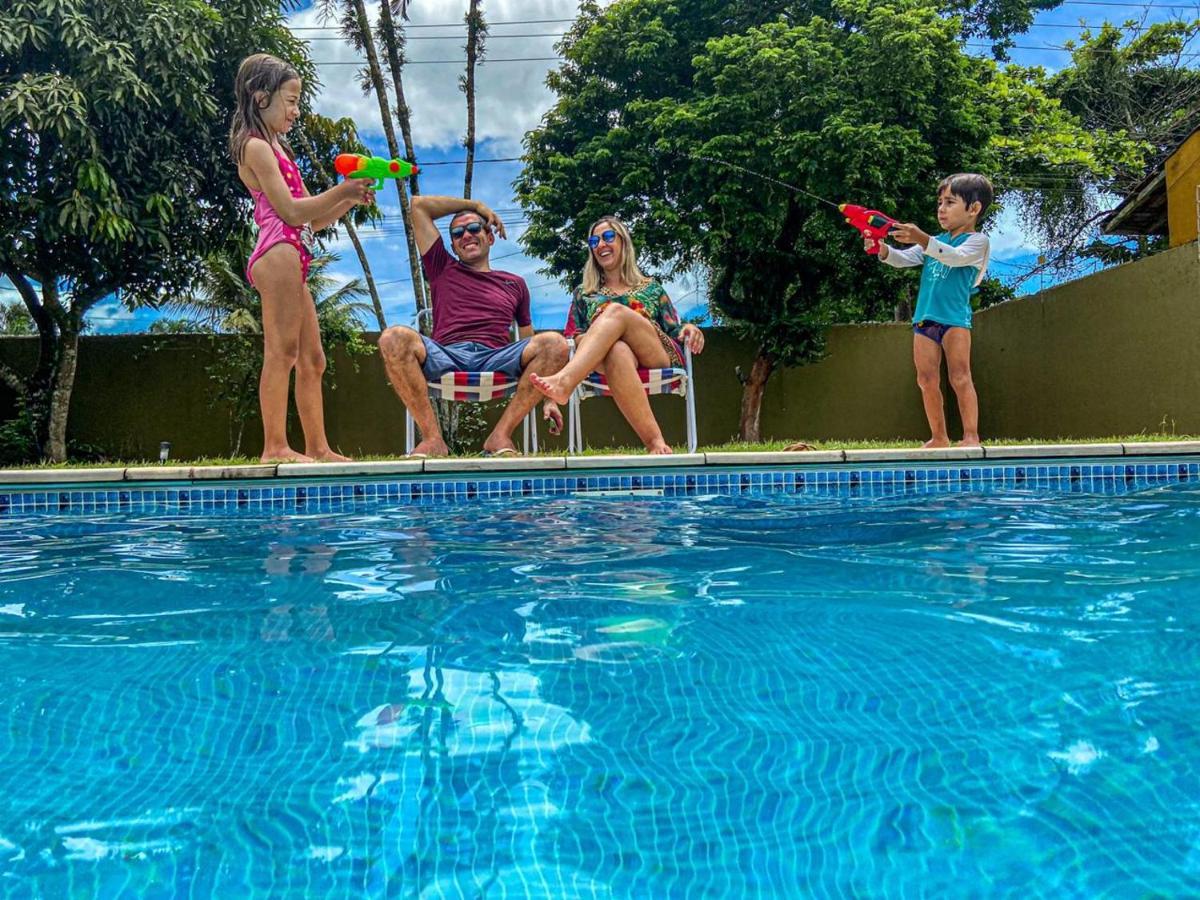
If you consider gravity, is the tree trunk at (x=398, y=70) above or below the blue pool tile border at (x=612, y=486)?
above

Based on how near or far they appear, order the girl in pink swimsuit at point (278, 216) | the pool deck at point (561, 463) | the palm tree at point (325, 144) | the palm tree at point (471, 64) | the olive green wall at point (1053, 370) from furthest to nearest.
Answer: the palm tree at point (471, 64) < the palm tree at point (325, 144) < the olive green wall at point (1053, 370) < the girl in pink swimsuit at point (278, 216) < the pool deck at point (561, 463)

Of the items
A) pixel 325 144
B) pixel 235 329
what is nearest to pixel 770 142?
pixel 325 144

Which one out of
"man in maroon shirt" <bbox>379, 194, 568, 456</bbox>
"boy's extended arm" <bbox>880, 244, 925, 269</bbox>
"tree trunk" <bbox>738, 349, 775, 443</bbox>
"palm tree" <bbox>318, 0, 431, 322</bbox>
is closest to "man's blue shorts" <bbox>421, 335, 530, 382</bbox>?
"man in maroon shirt" <bbox>379, 194, 568, 456</bbox>

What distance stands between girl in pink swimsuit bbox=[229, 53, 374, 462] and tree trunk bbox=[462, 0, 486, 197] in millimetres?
5563

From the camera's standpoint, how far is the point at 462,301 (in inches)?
201

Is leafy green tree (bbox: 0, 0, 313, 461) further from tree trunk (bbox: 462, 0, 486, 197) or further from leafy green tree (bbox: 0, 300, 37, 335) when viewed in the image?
leafy green tree (bbox: 0, 300, 37, 335)

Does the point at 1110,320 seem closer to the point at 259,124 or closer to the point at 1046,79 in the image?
the point at 259,124

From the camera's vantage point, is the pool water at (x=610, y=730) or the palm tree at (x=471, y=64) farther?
the palm tree at (x=471, y=64)

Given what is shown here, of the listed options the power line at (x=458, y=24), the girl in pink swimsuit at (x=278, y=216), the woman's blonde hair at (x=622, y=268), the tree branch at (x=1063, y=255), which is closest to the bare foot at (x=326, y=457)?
the girl in pink swimsuit at (x=278, y=216)

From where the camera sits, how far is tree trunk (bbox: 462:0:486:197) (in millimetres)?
10078

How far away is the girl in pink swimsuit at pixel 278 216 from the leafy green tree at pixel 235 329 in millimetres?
4341

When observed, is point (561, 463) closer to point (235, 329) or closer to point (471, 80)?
point (235, 329)

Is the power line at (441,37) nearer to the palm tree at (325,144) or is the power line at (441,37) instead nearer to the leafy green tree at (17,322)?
the palm tree at (325,144)

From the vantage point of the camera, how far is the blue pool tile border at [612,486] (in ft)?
14.0
